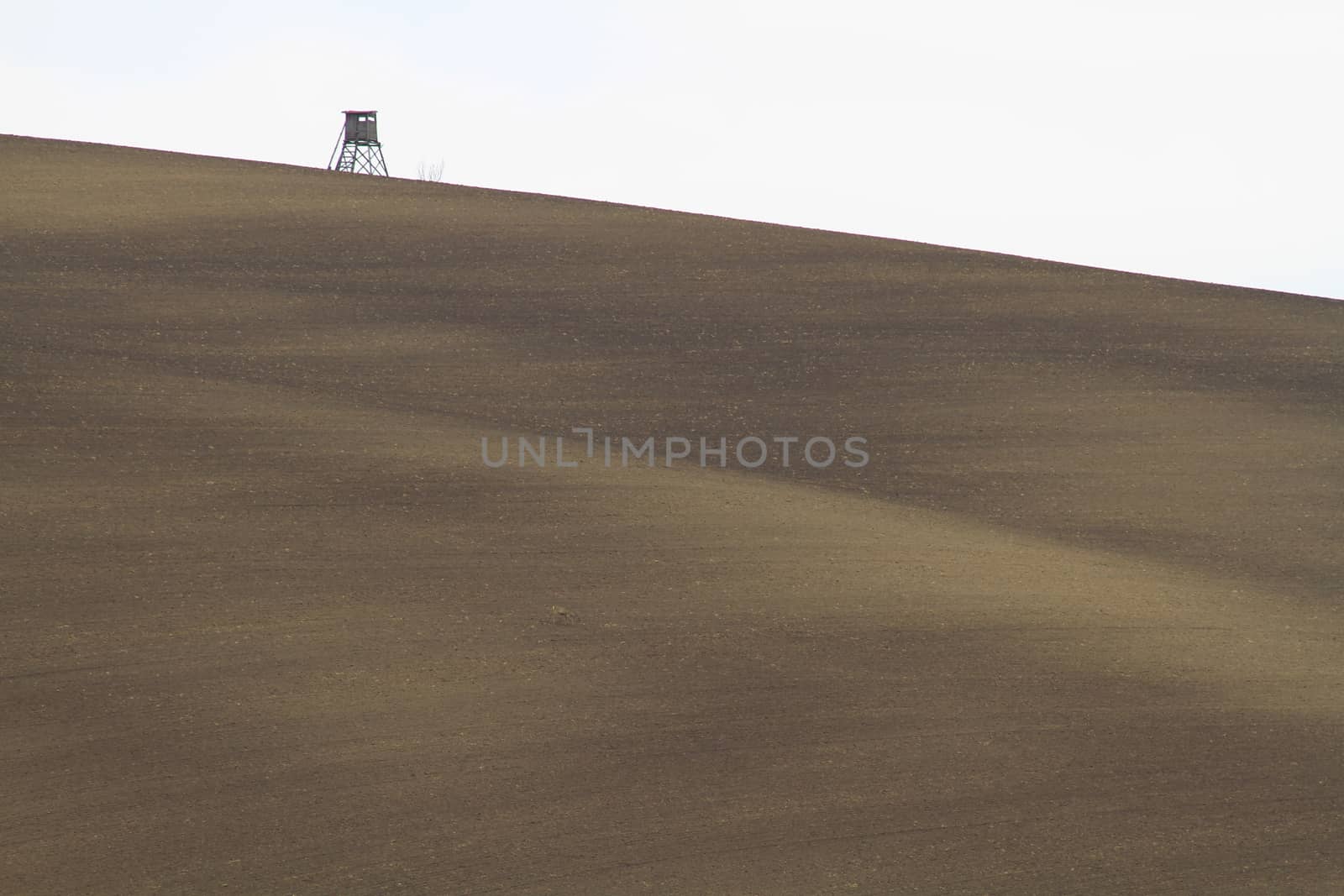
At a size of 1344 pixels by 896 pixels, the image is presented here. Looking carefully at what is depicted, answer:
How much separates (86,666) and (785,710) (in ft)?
20.0

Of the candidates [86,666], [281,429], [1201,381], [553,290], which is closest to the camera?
[86,666]

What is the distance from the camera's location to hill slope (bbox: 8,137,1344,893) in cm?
1103

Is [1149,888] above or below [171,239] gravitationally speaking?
below

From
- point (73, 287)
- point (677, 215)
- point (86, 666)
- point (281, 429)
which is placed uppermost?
point (677, 215)

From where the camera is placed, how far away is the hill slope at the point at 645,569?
11.0m

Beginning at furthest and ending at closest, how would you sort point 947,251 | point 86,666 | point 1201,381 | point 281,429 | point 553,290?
point 947,251
point 553,290
point 1201,381
point 281,429
point 86,666

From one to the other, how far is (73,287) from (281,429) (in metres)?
6.35

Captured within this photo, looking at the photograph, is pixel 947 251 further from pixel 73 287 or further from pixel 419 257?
pixel 73 287

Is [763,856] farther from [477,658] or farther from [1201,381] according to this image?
[1201,381]

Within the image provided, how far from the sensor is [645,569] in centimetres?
1520

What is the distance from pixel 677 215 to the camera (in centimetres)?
2831

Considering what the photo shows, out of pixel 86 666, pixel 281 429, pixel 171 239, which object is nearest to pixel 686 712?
pixel 86 666

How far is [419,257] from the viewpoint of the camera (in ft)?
80.6

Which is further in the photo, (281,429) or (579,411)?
(579,411)
